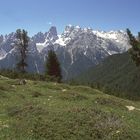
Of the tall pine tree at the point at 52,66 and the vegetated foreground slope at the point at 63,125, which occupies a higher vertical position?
the tall pine tree at the point at 52,66

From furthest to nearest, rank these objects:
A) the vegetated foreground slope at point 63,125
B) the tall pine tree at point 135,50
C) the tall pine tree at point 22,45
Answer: the tall pine tree at point 22,45
the tall pine tree at point 135,50
the vegetated foreground slope at point 63,125

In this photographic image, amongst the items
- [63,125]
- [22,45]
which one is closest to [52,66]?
[22,45]

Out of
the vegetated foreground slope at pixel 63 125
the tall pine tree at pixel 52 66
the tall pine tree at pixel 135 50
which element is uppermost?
the tall pine tree at pixel 135 50

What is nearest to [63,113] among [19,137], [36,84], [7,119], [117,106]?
[7,119]

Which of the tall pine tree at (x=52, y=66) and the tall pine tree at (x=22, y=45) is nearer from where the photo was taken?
the tall pine tree at (x=22, y=45)

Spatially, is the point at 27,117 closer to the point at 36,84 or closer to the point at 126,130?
the point at 126,130

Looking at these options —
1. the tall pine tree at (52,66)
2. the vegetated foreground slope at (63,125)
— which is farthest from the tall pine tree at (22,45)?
the vegetated foreground slope at (63,125)

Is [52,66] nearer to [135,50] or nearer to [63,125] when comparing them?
[135,50]

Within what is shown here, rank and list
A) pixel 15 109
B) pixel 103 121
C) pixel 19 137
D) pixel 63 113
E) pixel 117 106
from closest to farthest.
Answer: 1. pixel 19 137
2. pixel 103 121
3. pixel 63 113
4. pixel 15 109
5. pixel 117 106

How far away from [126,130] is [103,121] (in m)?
2.46

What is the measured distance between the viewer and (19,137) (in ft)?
79.8

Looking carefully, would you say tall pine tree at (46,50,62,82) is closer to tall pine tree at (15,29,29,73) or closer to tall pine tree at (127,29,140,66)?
tall pine tree at (15,29,29,73)

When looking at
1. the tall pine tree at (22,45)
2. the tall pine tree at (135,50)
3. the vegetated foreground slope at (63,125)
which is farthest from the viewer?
the tall pine tree at (22,45)

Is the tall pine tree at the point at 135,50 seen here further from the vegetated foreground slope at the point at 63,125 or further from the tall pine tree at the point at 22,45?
the vegetated foreground slope at the point at 63,125
